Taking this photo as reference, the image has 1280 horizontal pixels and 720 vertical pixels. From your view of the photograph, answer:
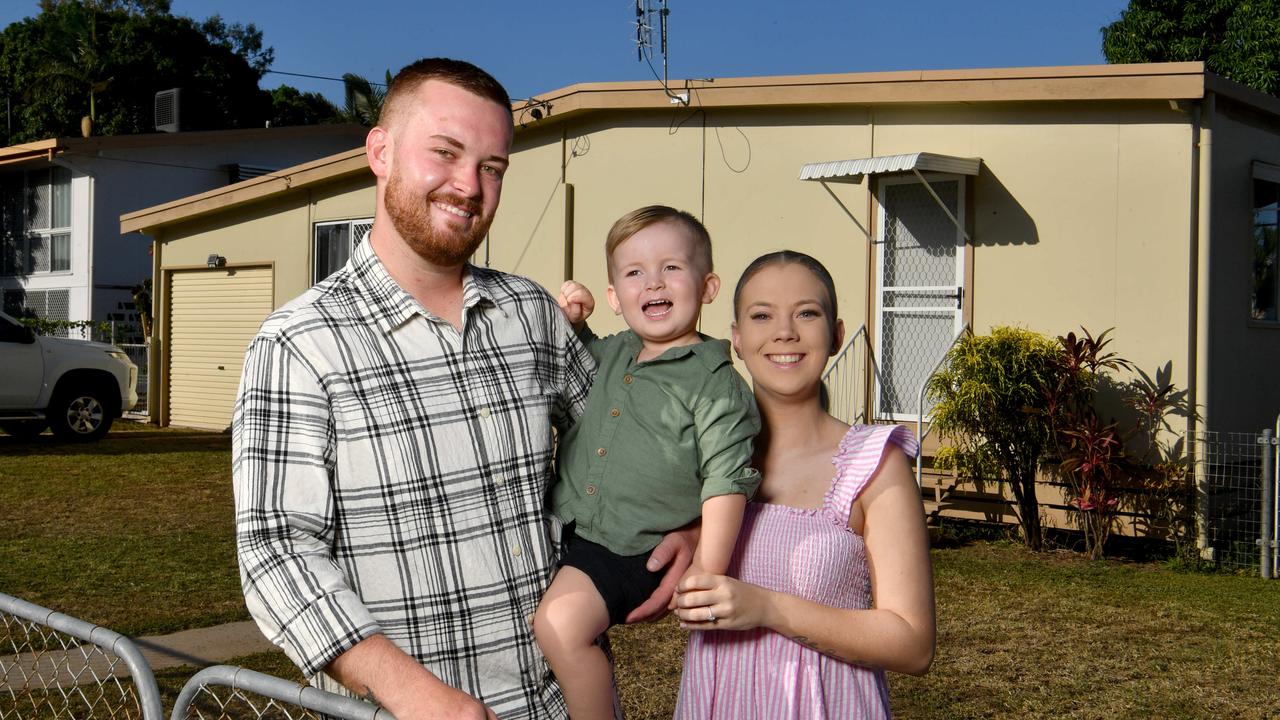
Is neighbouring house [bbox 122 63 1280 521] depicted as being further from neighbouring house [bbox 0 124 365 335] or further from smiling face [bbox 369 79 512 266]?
neighbouring house [bbox 0 124 365 335]

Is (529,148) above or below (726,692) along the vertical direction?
above

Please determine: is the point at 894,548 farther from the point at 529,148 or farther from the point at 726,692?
the point at 529,148

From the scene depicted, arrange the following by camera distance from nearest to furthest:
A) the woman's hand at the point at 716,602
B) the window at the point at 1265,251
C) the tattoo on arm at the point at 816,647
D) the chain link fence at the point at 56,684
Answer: the woman's hand at the point at 716,602 < the tattoo on arm at the point at 816,647 < the chain link fence at the point at 56,684 < the window at the point at 1265,251

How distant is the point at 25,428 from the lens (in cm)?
1694

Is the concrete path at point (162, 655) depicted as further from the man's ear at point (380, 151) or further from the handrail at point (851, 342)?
the handrail at point (851, 342)

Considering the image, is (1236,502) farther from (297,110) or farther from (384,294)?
(297,110)

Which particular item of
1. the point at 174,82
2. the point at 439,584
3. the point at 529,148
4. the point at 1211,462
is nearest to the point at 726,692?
the point at 439,584

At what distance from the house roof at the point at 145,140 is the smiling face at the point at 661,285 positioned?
2150 cm

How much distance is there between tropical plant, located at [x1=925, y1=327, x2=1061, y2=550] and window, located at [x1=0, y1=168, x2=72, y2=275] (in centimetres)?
2003

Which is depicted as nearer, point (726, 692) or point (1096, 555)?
point (726, 692)

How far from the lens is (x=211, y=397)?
60.8 ft

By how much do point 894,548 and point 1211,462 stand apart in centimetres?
840

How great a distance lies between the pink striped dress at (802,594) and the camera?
2.21m

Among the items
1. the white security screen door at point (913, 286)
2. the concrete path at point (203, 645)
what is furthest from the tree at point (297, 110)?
the concrete path at point (203, 645)
